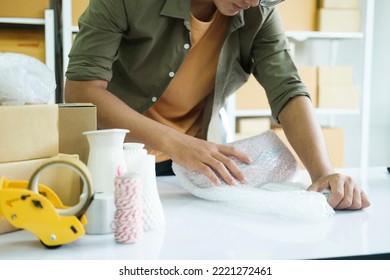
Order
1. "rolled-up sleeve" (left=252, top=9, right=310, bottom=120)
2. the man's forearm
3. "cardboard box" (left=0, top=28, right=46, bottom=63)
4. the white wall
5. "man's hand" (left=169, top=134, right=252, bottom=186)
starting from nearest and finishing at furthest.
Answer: "man's hand" (left=169, top=134, right=252, bottom=186) → the man's forearm → "rolled-up sleeve" (left=252, top=9, right=310, bottom=120) → "cardboard box" (left=0, top=28, right=46, bottom=63) → the white wall

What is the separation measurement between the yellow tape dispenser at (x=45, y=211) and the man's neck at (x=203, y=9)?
2.47 feet

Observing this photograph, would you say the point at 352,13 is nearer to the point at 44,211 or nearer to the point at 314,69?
the point at 314,69

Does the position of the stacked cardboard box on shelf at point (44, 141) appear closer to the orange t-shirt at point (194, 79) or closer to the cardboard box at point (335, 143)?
the orange t-shirt at point (194, 79)

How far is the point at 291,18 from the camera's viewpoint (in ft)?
7.92

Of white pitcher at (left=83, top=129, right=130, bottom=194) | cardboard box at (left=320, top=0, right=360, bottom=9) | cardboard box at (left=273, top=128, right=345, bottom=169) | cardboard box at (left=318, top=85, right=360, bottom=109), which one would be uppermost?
cardboard box at (left=320, top=0, right=360, bottom=9)

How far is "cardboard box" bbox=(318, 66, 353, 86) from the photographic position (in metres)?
2.43

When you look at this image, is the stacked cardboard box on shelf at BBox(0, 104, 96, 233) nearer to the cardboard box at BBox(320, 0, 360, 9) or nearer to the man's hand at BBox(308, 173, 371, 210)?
the man's hand at BBox(308, 173, 371, 210)

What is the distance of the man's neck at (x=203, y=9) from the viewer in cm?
131

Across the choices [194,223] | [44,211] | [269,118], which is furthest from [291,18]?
[44,211]

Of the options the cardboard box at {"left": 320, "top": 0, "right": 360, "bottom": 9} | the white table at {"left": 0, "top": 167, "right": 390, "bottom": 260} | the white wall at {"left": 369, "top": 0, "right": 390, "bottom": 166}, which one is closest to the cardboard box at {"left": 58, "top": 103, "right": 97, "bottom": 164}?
the white table at {"left": 0, "top": 167, "right": 390, "bottom": 260}

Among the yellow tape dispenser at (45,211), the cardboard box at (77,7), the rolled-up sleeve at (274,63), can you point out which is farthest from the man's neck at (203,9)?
the cardboard box at (77,7)

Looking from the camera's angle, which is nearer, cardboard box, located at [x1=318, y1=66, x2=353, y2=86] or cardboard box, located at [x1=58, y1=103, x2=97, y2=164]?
cardboard box, located at [x1=58, y1=103, x2=97, y2=164]

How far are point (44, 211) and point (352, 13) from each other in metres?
2.20

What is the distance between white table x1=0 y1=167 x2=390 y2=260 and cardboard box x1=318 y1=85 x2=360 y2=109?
160 cm
